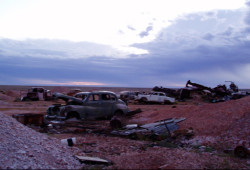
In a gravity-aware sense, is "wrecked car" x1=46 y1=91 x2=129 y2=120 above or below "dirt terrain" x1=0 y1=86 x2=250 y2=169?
above

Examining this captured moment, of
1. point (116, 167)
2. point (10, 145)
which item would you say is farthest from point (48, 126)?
point (116, 167)

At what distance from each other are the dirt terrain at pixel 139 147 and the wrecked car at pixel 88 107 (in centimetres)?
146

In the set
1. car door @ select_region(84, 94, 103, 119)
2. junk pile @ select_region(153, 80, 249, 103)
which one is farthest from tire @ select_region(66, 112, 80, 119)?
junk pile @ select_region(153, 80, 249, 103)

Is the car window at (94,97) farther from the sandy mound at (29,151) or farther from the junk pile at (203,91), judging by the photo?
the junk pile at (203,91)

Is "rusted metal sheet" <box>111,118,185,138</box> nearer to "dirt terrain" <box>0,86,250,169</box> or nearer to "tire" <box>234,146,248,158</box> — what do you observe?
"dirt terrain" <box>0,86,250,169</box>

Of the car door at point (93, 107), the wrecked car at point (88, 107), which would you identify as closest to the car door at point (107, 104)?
the wrecked car at point (88, 107)

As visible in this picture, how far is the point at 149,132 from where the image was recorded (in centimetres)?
1108

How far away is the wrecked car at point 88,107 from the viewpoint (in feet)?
44.8

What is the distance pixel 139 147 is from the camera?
29.1 ft

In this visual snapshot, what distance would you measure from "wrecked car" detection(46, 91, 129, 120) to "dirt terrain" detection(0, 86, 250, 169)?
1459 mm

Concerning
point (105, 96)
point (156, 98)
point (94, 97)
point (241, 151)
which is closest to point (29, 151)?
point (241, 151)

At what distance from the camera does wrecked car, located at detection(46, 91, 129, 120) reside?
1365 cm

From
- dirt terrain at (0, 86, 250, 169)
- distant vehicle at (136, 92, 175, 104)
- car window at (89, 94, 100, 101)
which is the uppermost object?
car window at (89, 94, 100, 101)

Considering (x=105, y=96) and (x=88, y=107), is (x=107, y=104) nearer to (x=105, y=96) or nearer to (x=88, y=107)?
(x=105, y=96)
